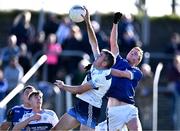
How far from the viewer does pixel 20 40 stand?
28297 millimetres

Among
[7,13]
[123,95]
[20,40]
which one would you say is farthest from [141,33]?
[123,95]

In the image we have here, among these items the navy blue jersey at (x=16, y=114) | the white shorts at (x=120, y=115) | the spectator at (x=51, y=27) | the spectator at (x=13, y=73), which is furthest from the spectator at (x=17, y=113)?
the spectator at (x=51, y=27)

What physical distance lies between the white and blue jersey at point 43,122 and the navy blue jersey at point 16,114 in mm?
99

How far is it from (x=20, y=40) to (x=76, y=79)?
1878mm

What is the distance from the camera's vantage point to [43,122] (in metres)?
18.9

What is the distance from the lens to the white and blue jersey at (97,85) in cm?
1878

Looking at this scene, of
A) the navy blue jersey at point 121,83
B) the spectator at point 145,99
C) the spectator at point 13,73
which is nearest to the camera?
the navy blue jersey at point 121,83

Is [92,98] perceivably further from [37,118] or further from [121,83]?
[37,118]

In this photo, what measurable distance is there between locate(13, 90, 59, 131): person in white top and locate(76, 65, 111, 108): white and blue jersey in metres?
0.64

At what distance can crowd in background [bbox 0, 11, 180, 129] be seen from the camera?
26906 millimetres

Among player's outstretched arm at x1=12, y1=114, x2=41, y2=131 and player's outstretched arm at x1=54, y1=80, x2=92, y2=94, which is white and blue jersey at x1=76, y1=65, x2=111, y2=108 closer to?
Answer: player's outstretched arm at x1=54, y1=80, x2=92, y2=94

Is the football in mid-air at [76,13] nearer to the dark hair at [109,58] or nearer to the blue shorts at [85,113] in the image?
the dark hair at [109,58]

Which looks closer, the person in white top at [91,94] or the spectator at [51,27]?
the person in white top at [91,94]

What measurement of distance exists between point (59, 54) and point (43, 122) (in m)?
9.59
